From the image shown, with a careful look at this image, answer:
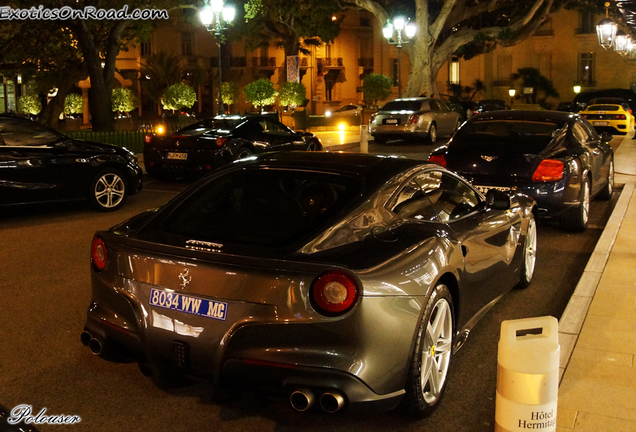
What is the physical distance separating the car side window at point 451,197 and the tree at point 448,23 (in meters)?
27.5

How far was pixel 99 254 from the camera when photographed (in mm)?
4438

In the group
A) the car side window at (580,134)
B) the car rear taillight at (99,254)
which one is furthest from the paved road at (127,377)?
the car side window at (580,134)

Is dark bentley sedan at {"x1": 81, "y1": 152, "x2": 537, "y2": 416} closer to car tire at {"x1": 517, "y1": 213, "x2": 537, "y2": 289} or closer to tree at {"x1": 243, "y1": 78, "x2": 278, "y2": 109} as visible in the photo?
car tire at {"x1": 517, "y1": 213, "x2": 537, "y2": 289}

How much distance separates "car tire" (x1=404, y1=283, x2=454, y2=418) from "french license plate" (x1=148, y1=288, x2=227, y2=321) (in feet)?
3.52

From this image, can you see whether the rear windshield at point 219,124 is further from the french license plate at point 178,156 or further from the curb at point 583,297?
the curb at point 583,297

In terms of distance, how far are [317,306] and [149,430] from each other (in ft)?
4.14

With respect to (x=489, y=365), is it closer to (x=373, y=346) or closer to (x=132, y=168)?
(x=373, y=346)

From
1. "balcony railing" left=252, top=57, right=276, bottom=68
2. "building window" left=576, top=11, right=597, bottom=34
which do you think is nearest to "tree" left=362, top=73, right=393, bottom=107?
"balcony railing" left=252, top=57, right=276, bottom=68

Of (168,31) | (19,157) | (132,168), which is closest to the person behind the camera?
(19,157)

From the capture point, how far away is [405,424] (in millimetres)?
4270

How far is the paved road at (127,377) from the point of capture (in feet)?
13.9

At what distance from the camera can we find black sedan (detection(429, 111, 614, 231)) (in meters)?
9.12

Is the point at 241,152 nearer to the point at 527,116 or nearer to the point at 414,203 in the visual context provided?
the point at 527,116

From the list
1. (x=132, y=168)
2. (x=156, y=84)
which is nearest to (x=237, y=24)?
(x=156, y=84)
